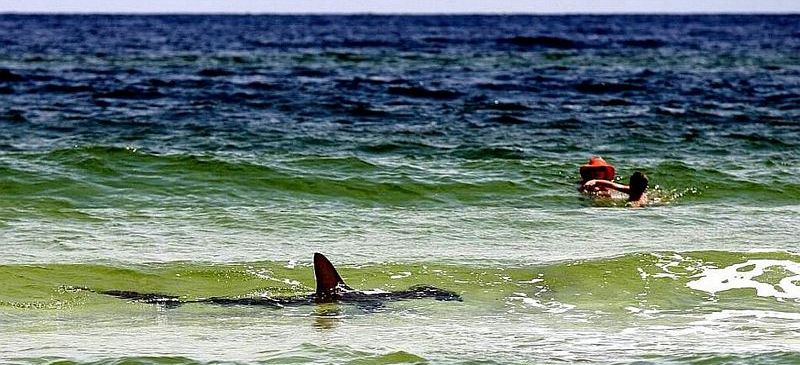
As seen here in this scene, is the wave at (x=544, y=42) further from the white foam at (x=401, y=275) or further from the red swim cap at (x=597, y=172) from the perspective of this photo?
the white foam at (x=401, y=275)

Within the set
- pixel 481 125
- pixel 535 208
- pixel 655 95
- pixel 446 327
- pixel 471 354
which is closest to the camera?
pixel 471 354

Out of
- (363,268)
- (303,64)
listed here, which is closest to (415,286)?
(363,268)

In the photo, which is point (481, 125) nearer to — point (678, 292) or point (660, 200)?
Answer: point (660, 200)

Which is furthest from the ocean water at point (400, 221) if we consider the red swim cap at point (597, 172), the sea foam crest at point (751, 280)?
the red swim cap at point (597, 172)

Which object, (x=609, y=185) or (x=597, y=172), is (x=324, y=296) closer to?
(x=609, y=185)

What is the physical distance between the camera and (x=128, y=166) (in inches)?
659

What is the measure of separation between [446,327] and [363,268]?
230 cm

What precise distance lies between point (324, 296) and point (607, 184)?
599 cm

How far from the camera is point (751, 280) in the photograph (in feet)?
34.7

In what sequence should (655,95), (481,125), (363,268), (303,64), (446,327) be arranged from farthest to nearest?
1. (303,64)
2. (655,95)
3. (481,125)
4. (363,268)
5. (446,327)

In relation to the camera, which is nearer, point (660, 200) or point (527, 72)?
point (660, 200)

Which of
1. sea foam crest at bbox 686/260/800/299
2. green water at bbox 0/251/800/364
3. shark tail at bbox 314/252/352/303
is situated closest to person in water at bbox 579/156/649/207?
A: green water at bbox 0/251/800/364

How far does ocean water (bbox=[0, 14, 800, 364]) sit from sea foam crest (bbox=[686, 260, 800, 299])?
0.03m

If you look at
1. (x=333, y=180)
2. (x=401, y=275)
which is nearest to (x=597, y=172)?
(x=333, y=180)
